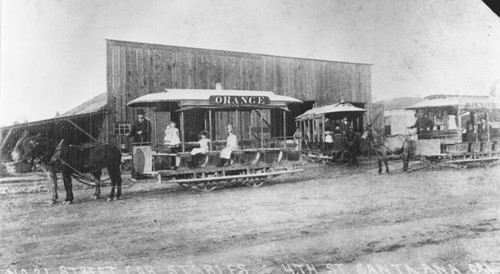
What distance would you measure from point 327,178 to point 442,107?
267cm

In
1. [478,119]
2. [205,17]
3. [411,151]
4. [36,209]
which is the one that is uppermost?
[205,17]

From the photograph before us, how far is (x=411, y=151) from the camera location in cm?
845

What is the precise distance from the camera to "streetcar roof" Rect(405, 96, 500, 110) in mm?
5621

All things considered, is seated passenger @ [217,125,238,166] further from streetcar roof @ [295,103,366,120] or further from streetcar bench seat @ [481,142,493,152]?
streetcar roof @ [295,103,366,120]

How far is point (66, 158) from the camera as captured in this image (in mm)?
5926

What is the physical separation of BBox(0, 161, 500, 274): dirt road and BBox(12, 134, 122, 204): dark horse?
0.37 meters

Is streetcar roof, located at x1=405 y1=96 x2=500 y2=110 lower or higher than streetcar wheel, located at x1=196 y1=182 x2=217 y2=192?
higher

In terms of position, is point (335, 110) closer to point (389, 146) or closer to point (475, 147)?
point (389, 146)

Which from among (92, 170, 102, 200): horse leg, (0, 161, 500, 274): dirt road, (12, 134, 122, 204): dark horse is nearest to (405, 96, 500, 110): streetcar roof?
(0, 161, 500, 274): dirt road

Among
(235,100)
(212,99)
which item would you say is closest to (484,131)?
(235,100)

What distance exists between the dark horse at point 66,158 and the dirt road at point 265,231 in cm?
37

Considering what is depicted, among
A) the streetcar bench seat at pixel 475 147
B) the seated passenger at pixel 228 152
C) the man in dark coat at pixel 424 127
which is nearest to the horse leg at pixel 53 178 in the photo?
the seated passenger at pixel 228 152

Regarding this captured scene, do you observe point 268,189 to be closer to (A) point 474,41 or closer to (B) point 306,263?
(B) point 306,263

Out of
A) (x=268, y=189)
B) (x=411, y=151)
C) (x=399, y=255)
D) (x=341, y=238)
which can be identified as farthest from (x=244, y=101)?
(x=411, y=151)
